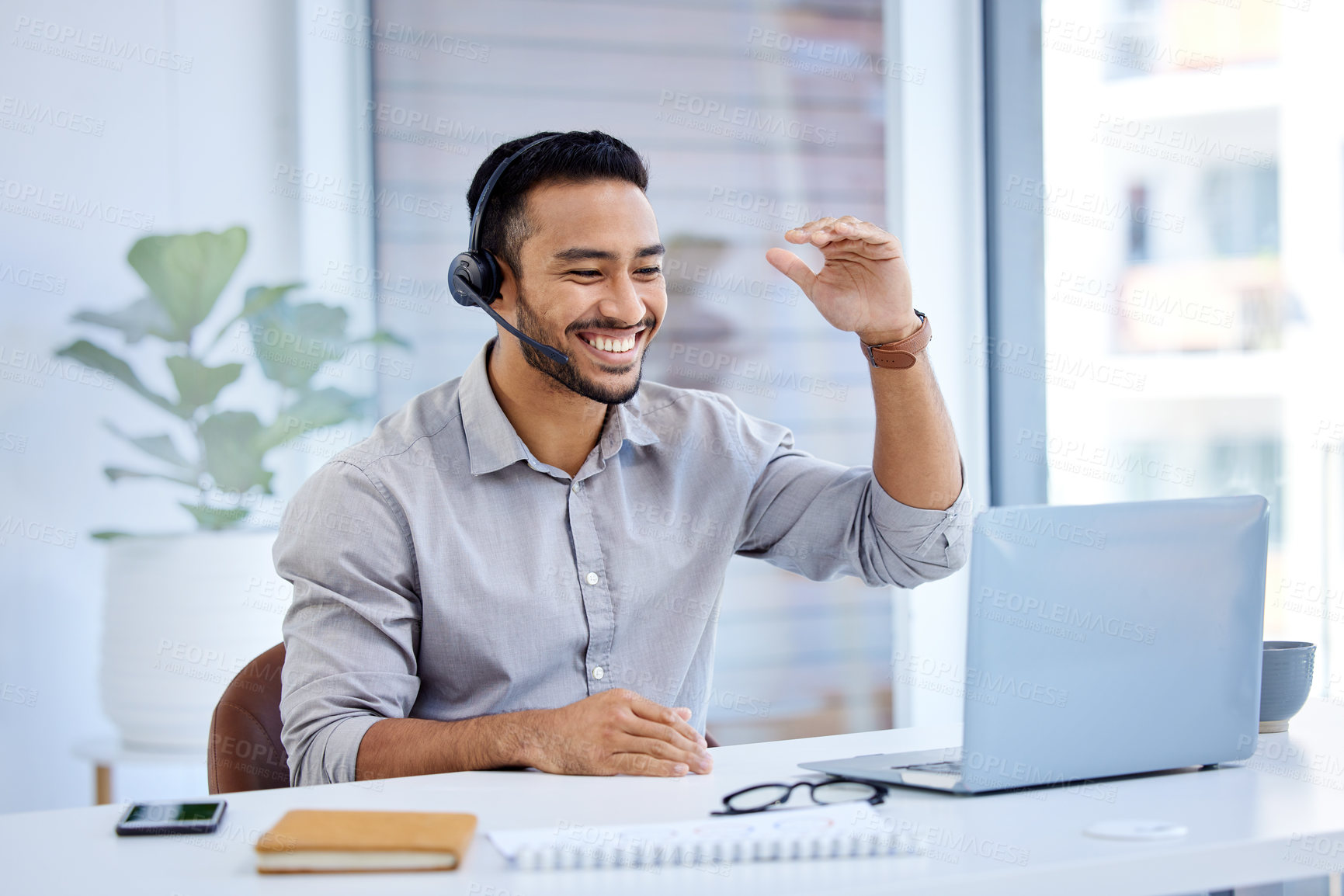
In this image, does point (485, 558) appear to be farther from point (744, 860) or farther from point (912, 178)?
point (912, 178)

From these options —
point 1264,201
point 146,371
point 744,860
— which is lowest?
point 744,860

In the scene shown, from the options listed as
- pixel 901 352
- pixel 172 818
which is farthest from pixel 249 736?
pixel 901 352

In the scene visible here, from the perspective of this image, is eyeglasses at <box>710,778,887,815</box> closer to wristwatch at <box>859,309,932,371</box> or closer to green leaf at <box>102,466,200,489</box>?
wristwatch at <box>859,309,932,371</box>

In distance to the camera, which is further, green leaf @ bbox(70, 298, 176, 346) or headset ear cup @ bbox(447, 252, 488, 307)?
green leaf @ bbox(70, 298, 176, 346)

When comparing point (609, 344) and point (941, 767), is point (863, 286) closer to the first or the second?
point (609, 344)

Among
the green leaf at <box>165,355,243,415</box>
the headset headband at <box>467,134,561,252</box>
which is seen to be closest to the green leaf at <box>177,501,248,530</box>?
the green leaf at <box>165,355,243,415</box>

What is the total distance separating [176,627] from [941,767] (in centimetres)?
183

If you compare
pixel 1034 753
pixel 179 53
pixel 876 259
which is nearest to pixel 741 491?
pixel 876 259

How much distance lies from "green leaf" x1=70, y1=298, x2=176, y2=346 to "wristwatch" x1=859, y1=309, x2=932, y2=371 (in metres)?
1.65

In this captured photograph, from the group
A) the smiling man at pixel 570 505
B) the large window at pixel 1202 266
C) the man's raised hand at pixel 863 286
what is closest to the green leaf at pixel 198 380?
the smiling man at pixel 570 505

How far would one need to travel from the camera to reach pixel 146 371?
2807mm

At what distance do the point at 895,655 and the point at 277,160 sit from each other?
213 centimetres

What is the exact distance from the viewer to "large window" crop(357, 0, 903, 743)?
310 centimetres

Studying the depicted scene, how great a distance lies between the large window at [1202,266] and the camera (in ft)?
7.63
